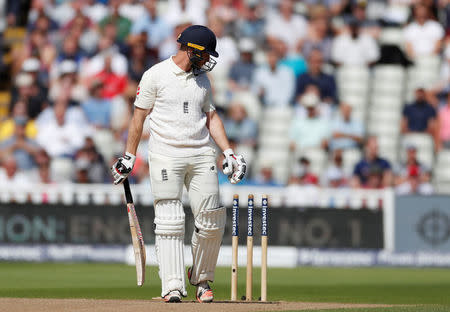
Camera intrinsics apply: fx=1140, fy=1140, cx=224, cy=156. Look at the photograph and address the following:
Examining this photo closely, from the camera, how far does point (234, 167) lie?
8578 millimetres

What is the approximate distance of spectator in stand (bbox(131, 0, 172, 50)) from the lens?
1850 centimetres

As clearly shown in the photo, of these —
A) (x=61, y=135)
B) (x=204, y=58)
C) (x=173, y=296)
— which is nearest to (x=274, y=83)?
(x=61, y=135)

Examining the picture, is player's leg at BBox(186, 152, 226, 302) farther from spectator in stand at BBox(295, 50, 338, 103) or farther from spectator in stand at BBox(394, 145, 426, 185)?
spectator in stand at BBox(295, 50, 338, 103)

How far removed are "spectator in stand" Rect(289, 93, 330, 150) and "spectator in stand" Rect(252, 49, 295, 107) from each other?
743 mm

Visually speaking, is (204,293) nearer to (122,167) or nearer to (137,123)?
(122,167)

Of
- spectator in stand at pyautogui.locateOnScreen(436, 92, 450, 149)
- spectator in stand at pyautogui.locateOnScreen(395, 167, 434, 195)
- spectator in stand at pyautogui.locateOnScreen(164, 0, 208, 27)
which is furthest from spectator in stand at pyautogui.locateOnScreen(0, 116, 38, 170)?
spectator in stand at pyautogui.locateOnScreen(436, 92, 450, 149)

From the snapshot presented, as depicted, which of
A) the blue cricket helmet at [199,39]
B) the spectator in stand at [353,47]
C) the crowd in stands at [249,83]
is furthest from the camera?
the spectator in stand at [353,47]

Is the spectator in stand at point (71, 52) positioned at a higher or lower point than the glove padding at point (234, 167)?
higher

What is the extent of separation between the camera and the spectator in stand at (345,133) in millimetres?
17172

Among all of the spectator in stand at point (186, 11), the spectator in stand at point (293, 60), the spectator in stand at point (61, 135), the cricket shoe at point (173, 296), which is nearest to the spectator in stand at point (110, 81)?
the spectator in stand at point (61, 135)

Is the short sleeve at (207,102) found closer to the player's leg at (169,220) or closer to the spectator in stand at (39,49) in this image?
the player's leg at (169,220)

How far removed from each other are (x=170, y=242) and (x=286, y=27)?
1095 centimetres

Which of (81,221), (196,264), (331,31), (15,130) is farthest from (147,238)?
(196,264)

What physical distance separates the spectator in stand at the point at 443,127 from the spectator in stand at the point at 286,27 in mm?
2679
